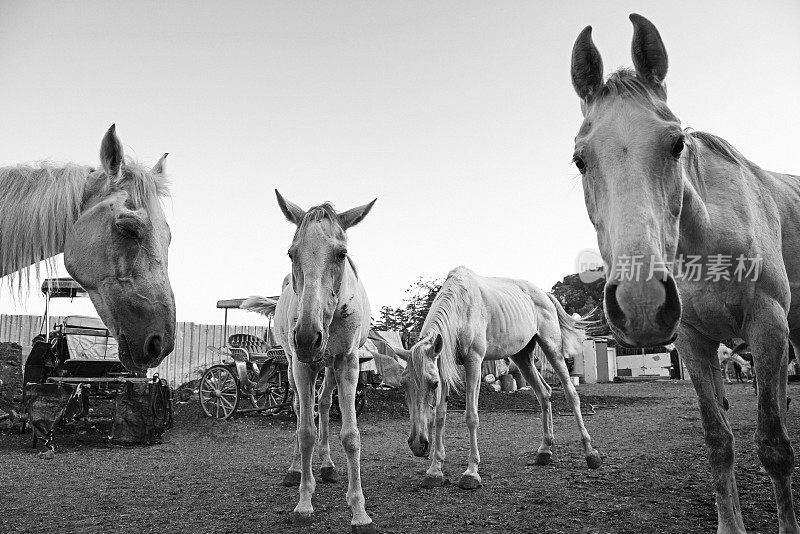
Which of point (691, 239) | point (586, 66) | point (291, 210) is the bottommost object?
point (691, 239)

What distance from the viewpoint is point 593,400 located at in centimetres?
1491

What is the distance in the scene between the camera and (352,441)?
4.05 m

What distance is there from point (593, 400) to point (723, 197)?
523 inches

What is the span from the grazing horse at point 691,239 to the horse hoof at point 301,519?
9.11 feet

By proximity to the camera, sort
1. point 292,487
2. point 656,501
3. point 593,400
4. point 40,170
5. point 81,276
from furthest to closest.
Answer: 1. point 593,400
2. point 292,487
3. point 656,501
4. point 40,170
5. point 81,276

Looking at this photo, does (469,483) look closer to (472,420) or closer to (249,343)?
(472,420)

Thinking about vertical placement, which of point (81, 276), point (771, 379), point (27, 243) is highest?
Result: point (27, 243)

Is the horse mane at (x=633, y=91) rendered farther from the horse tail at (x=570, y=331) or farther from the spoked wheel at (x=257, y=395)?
the spoked wheel at (x=257, y=395)

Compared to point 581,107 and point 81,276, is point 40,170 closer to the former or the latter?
point 81,276

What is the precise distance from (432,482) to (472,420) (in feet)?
2.76

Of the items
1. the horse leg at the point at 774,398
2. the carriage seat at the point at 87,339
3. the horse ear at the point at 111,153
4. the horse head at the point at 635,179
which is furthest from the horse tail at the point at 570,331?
the carriage seat at the point at 87,339

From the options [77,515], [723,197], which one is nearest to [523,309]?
[723,197]

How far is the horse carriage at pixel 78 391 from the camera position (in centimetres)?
782

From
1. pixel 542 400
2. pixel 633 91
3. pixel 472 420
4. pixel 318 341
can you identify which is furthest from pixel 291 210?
pixel 542 400
